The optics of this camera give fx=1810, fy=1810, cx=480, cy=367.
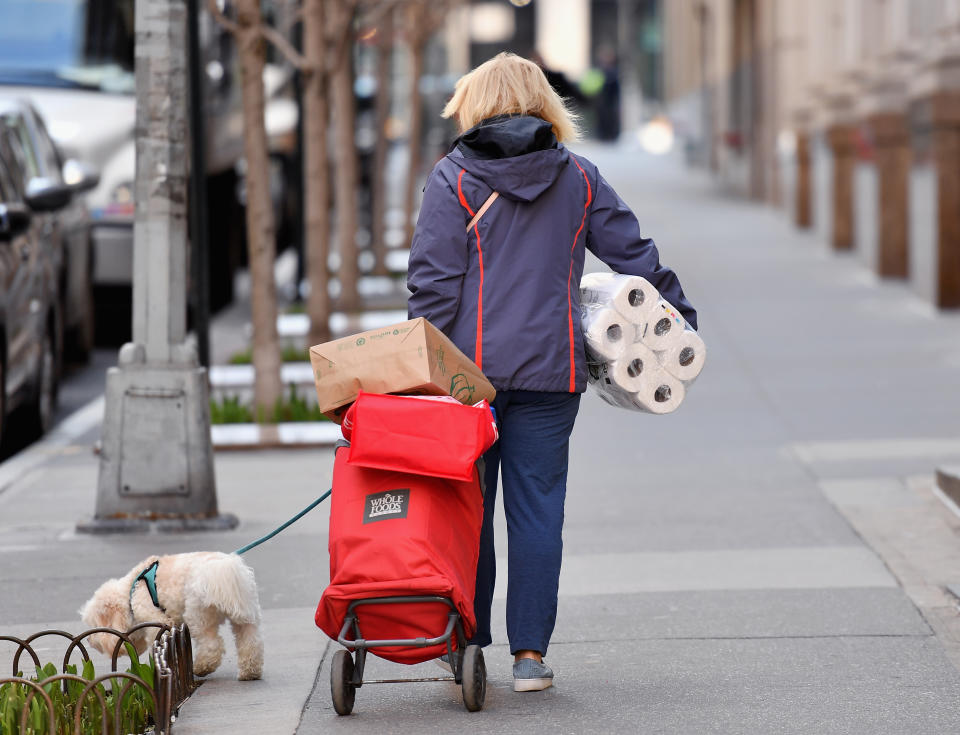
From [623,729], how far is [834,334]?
431 inches

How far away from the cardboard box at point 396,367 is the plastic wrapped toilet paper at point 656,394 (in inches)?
23.4

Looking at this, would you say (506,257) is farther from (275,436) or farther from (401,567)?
(275,436)

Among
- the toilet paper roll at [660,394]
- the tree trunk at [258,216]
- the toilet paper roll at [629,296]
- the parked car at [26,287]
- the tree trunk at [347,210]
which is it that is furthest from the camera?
the tree trunk at [347,210]

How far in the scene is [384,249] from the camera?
70.1 feet

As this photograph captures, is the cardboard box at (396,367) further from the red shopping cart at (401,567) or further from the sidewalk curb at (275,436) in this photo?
the sidewalk curb at (275,436)

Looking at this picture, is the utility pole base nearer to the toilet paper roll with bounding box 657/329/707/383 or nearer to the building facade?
the toilet paper roll with bounding box 657/329/707/383

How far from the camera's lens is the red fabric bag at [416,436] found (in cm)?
496

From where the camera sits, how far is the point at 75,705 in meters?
4.94

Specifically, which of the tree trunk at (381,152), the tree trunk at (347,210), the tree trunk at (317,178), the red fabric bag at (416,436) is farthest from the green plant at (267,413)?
the tree trunk at (381,152)

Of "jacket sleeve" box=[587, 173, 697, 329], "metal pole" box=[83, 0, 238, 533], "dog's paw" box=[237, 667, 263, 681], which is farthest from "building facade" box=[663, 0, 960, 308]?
"dog's paw" box=[237, 667, 263, 681]

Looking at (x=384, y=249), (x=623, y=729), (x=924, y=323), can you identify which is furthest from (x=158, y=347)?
(x=384, y=249)

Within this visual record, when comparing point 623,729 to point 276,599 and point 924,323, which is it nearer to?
point 276,599

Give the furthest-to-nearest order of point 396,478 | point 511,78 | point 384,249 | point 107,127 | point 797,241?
point 797,241 < point 384,249 < point 107,127 < point 511,78 < point 396,478

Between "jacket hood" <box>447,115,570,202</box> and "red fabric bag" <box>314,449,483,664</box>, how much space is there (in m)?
0.89
